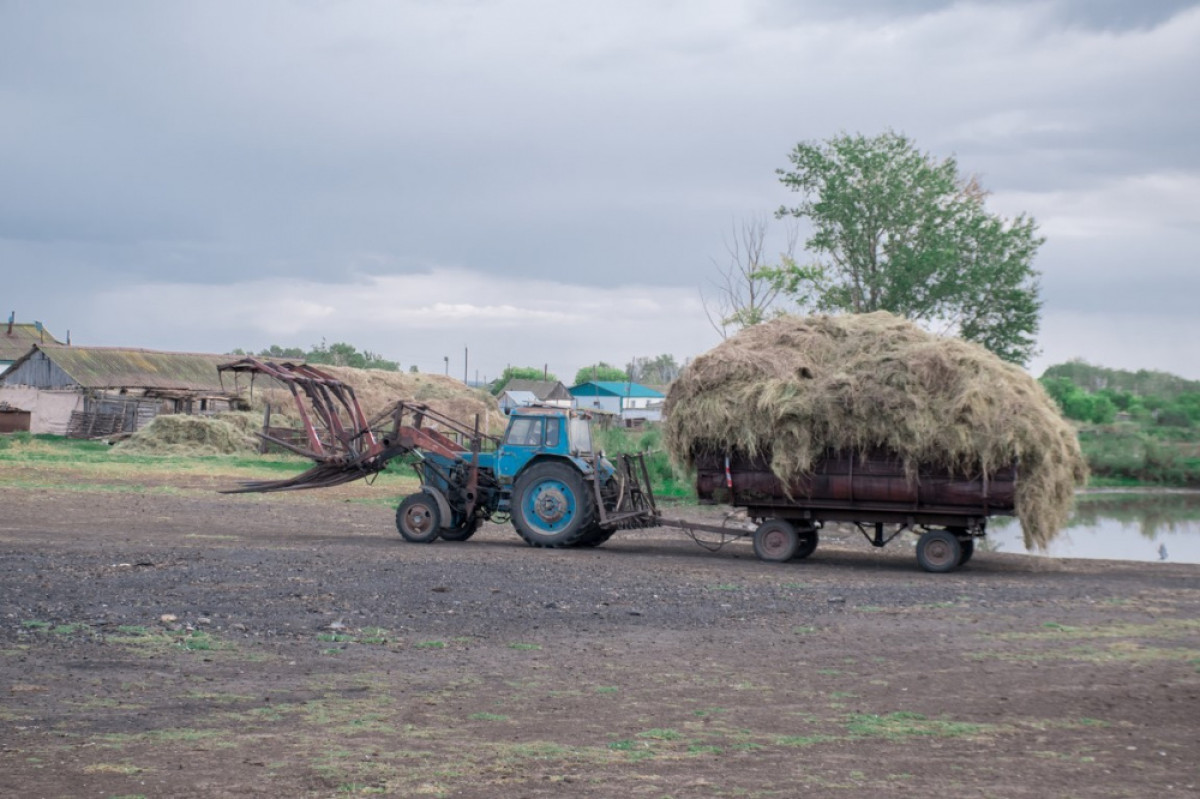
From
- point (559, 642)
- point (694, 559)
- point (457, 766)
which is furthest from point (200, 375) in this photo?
point (457, 766)

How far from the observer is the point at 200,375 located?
6319 centimetres

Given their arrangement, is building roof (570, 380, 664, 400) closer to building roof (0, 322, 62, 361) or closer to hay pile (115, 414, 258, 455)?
building roof (0, 322, 62, 361)

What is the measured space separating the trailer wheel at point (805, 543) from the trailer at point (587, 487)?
3 centimetres

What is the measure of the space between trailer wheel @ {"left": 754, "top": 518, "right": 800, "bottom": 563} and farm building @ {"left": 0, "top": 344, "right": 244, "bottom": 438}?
42.8 metres

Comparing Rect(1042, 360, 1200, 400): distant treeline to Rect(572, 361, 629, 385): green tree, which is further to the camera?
Rect(572, 361, 629, 385): green tree

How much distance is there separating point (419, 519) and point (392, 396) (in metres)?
37.6

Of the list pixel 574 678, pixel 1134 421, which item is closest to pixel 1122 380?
pixel 1134 421

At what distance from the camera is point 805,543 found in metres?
19.8

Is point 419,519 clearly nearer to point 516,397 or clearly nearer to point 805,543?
point 805,543

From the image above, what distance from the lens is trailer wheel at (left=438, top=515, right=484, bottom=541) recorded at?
70.3 ft

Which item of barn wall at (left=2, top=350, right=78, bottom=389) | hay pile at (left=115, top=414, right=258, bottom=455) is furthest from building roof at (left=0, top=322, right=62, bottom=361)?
hay pile at (left=115, top=414, right=258, bottom=455)

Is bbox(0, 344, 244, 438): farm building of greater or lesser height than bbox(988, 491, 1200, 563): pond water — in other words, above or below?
above

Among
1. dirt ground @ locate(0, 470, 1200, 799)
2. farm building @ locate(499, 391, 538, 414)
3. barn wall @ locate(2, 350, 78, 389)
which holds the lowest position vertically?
dirt ground @ locate(0, 470, 1200, 799)

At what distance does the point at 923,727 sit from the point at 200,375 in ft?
196
